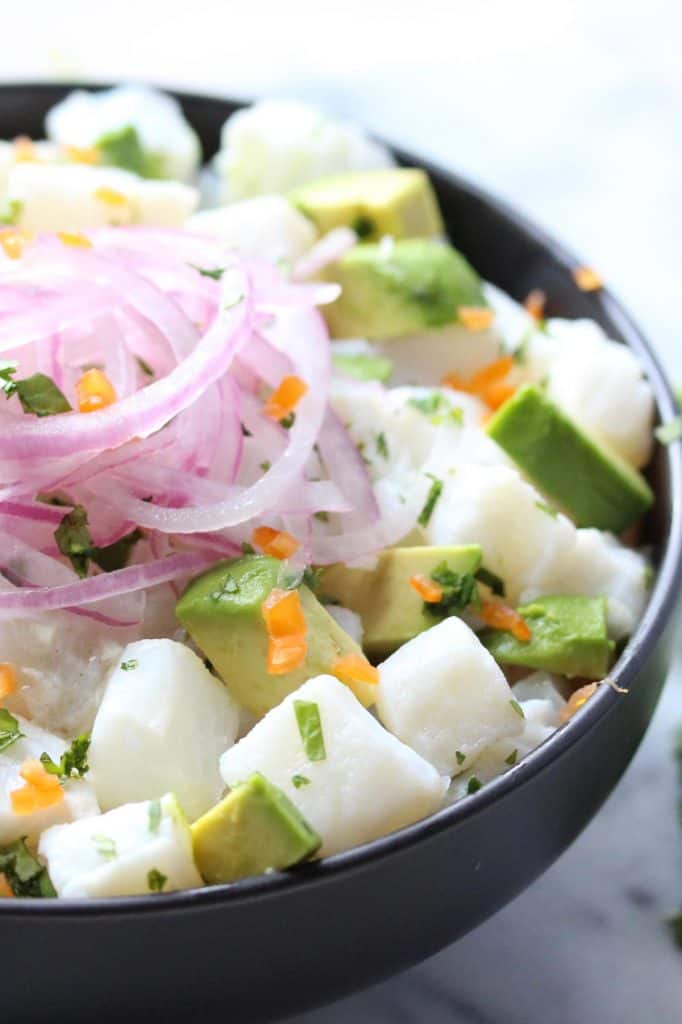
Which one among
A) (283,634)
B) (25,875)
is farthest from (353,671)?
(25,875)

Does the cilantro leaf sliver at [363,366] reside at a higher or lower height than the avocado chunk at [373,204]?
lower

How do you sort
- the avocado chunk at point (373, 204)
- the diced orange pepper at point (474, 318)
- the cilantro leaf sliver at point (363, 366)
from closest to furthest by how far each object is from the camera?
the cilantro leaf sliver at point (363, 366), the diced orange pepper at point (474, 318), the avocado chunk at point (373, 204)

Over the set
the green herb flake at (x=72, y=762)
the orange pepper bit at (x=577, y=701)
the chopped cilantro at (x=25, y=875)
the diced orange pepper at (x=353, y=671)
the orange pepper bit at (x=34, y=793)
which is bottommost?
the chopped cilantro at (x=25, y=875)

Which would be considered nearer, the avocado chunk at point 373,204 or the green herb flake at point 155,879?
the green herb flake at point 155,879

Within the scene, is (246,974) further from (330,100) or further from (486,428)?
(330,100)

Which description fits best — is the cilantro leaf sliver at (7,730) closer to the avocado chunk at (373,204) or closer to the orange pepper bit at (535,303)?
the avocado chunk at (373,204)

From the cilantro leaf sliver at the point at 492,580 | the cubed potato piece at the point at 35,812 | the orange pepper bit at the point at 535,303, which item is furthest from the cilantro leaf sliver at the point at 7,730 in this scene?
the orange pepper bit at the point at 535,303

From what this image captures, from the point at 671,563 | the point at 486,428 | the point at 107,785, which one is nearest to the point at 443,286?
the point at 486,428
